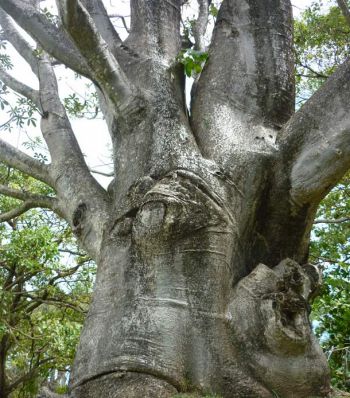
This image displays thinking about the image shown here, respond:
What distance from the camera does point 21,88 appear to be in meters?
4.05

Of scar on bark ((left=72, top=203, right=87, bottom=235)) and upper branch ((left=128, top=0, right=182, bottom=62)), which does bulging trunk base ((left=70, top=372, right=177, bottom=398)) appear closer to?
scar on bark ((left=72, top=203, right=87, bottom=235))

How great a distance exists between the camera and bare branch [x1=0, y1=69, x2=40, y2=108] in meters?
3.87

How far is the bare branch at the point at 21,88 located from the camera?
387 centimetres

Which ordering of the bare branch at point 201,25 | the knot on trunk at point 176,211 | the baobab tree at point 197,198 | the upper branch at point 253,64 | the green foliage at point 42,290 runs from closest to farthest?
the baobab tree at point 197,198, the knot on trunk at point 176,211, the upper branch at point 253,64, the bare branch at point 201,25, the green foliage at point 42,290

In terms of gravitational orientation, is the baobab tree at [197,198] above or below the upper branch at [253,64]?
below

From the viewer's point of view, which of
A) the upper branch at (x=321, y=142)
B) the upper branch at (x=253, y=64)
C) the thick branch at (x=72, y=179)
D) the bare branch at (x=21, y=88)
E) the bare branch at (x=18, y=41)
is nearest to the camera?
the upper branch at (x=321, y=142)

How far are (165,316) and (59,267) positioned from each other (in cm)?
691

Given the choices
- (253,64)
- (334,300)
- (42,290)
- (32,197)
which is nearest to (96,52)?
(253,64)

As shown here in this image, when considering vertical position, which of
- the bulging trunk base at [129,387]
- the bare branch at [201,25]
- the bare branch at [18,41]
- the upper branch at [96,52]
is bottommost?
the bulging trunk base at [129,387]

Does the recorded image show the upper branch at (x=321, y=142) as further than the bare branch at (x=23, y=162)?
No

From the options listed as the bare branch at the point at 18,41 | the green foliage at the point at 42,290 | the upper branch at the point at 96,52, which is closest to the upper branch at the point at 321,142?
the upper branch at the point at 96,52

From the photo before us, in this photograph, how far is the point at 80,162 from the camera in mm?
3178

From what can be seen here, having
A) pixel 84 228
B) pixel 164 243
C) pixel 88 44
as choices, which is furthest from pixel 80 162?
pixel 164 243

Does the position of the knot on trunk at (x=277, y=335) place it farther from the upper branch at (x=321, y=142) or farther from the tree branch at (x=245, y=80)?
the tree branch at (x=245, y=80)
